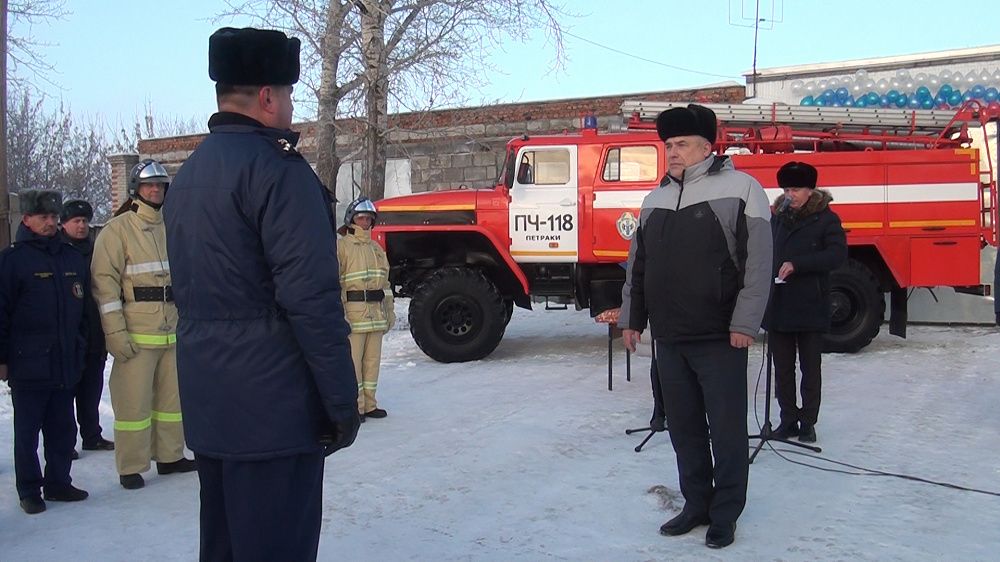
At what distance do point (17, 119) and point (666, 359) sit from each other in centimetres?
3425

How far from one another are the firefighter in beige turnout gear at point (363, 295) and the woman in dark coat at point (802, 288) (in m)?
3.01

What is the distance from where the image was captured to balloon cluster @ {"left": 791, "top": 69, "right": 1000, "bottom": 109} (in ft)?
48.2

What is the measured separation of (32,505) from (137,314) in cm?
118

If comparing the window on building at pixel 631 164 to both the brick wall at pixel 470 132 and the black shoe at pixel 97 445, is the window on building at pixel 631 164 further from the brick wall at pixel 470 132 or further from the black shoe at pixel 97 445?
the brick wall at pixel 470 132

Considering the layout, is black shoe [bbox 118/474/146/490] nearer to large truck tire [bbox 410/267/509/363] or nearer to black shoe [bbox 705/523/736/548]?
black shoe [bbox 705/523/736/548]

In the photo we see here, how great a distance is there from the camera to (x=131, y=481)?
5113 mm

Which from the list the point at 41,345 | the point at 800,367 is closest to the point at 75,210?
the point at 41,345

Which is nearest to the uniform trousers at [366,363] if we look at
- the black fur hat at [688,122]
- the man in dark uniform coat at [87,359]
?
the man in dark uniform coat at [87,359]

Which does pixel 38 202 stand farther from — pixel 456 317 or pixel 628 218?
pixel 628 218

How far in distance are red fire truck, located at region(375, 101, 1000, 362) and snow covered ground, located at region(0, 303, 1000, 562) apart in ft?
5.41

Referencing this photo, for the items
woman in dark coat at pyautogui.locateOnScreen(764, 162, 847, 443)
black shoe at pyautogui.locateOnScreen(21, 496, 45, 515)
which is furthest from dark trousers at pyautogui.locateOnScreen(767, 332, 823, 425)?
black shoe at pyautogui.locateOnScreen(21, 496, 45, 515)

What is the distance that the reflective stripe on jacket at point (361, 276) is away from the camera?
22.3 feet

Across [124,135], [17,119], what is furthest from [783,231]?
[124,135]

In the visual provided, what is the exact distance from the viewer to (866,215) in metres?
9.38
